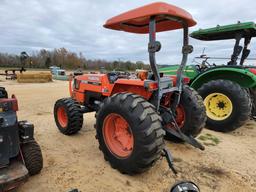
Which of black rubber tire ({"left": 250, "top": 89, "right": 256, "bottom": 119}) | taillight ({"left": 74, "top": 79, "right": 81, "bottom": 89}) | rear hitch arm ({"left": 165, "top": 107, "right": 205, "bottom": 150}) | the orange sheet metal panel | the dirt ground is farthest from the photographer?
black rubber tire ({"left": 250, "top": 89, "right": 256, "bottom": 119})

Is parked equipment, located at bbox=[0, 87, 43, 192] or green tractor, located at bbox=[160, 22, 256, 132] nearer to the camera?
parked equipment, located at bbox=[0, 87, 43, 192]

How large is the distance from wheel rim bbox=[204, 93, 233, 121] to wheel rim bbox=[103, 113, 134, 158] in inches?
104

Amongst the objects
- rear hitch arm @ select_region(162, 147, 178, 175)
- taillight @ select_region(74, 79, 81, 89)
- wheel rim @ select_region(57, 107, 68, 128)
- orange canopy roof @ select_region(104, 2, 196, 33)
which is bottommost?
rear hitch arm @ select_region(162, 147, 178, 175)

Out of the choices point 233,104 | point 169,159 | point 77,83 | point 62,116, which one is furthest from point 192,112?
point 62,116

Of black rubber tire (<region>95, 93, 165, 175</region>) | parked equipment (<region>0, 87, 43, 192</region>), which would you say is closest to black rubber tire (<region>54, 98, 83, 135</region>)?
parked equipment (<region>0, 87, 43, 192</region>)

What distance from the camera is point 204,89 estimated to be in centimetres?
501

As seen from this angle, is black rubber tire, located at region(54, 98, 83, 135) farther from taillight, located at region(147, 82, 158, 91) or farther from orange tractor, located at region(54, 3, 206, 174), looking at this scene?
taillight, located at region(147, 82, 158, 91)

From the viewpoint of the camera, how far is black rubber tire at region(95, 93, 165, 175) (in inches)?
96.5

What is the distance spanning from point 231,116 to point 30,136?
3890 mm

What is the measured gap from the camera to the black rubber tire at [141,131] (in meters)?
2.45

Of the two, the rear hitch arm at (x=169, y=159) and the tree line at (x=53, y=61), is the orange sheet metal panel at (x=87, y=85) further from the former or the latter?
the tree line at (x=53, y=61)

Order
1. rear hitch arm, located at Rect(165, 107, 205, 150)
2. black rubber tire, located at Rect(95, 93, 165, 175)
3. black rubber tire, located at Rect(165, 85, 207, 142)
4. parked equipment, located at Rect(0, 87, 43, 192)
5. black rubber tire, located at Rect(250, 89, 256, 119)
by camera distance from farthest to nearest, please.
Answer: black rubber tire, located at Rect(250, 89, 256, 119) → black rubber tire, located at Rect(165, 85, 207, 142) → rear hitch arm, located at Rect(165, 107, 205, 150) → black rubber tire, located at Rect(95, 93, 165, 175) → parked equipment, located at Rect(0, 87, 43, 192)

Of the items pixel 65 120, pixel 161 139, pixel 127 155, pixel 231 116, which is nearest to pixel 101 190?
pixel 127 155

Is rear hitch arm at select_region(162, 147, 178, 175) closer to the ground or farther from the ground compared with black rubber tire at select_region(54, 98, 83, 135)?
closer to the ground
